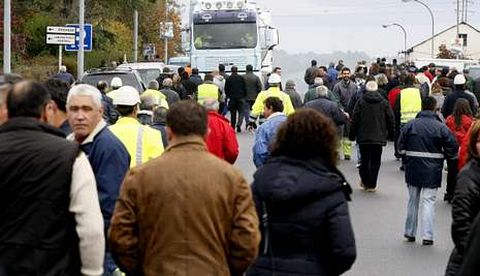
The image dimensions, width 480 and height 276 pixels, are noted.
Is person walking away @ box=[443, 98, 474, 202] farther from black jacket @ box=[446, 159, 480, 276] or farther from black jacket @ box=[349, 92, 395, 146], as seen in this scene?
black jacket @ box=[446, 159, 480, 276]

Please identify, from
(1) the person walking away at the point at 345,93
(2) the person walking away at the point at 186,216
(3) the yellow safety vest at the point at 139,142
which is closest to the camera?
(2) the person walking away at the point at 186,216

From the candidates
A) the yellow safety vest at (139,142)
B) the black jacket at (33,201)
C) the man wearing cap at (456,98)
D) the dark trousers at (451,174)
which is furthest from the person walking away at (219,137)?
the man wearing cap at (456,98)

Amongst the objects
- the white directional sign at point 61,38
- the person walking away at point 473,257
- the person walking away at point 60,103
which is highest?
the white directional sign at point 61,38

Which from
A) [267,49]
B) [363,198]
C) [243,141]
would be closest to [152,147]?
[363,198]

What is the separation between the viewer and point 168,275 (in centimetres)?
550

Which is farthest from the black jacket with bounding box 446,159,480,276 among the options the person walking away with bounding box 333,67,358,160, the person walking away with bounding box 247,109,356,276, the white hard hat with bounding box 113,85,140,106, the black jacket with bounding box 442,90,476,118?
the person walking away with bounding box 333,67,358,160

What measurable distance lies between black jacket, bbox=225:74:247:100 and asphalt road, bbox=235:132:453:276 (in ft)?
28.1

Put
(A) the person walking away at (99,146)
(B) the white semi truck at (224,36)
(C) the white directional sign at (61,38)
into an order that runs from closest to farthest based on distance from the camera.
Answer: (A) the person walking away at (99,146) → (C) the white directional sign at (61,38) → (B) the white semi truck at (224,36)

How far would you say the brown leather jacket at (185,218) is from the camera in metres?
5.48

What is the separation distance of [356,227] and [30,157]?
9.10 m

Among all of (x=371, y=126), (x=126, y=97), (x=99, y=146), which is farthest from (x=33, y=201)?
(x=371, y=126)

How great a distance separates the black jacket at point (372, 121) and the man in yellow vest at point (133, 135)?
9.33 m

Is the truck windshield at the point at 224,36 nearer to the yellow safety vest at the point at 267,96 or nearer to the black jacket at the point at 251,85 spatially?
the black jacket at the point at 251,85

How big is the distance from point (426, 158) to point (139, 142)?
5.46m
